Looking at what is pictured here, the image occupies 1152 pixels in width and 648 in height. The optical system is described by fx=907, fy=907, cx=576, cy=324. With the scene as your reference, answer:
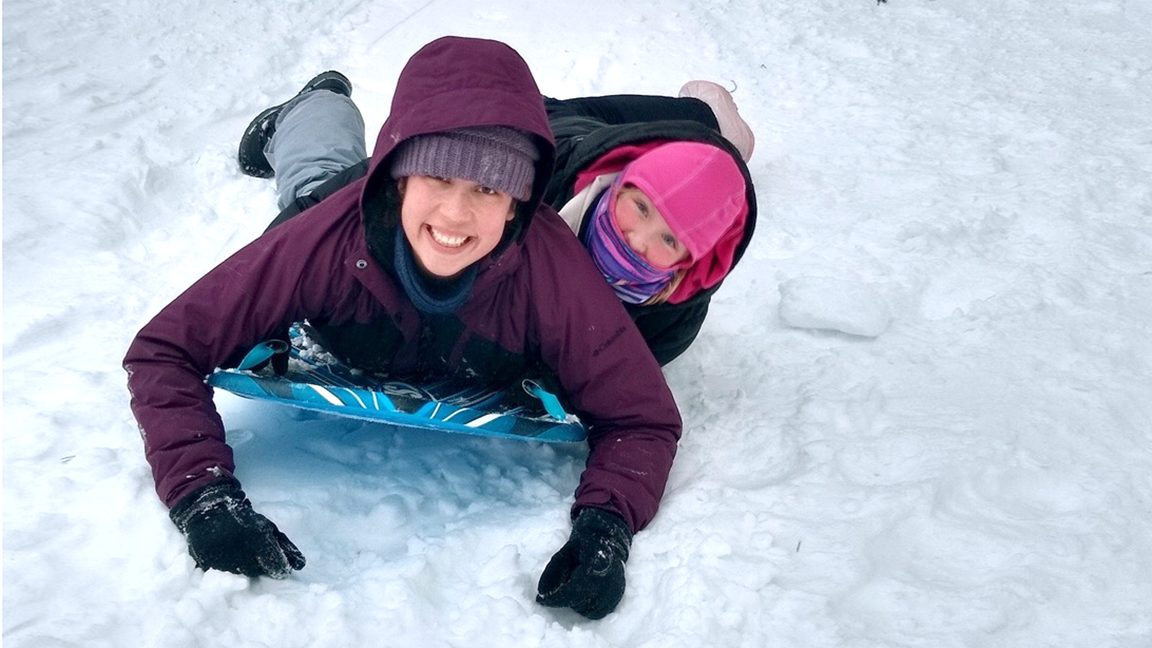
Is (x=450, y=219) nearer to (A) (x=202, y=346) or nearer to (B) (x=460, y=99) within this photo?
(B) (x=460, y=99)

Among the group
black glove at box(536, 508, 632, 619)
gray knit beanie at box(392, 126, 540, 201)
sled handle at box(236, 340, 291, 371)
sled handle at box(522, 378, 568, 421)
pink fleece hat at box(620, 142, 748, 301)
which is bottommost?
black glove at box(536, 508, 632, 619)

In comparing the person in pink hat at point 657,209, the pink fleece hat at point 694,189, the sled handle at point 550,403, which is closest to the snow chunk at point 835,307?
the person in pink hat at point 657,209

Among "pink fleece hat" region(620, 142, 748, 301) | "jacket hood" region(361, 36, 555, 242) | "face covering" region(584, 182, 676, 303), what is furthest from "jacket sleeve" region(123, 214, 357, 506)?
"pink fleece hat" region(620, 142, 748, 301)

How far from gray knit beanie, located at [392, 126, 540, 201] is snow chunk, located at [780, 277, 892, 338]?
1.42 metres

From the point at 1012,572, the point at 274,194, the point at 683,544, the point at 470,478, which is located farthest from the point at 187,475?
the point at 274,194

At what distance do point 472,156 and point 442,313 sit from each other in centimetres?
41

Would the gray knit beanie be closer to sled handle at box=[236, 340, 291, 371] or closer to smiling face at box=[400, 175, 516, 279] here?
smiling face at box=[400, 175, 516, 279]

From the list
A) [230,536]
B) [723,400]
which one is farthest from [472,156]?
[723,400]

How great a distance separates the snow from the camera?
5.78 ft

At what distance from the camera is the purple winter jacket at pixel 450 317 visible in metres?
1.88

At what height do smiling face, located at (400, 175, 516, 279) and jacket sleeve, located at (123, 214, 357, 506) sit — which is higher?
smiling face, located at (400, 175, 516, 279)

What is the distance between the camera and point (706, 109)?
141 inches

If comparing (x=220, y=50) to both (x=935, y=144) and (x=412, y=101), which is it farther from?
(x=935, y=144)

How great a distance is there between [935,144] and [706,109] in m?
1.51
